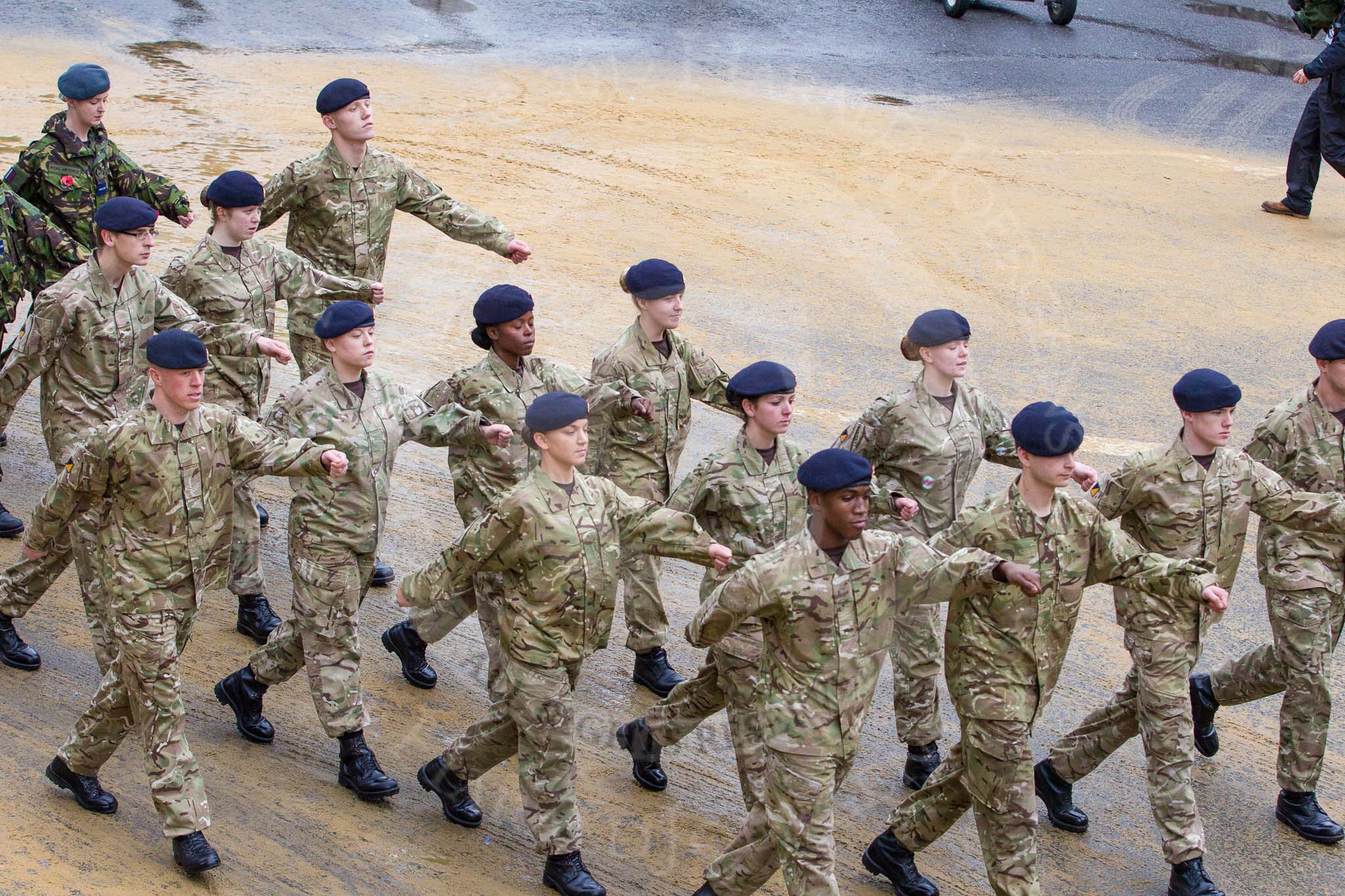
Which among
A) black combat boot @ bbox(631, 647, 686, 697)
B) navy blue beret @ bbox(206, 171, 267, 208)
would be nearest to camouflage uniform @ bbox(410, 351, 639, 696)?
black combat boot @ bbox(631, 647, 686, 697)

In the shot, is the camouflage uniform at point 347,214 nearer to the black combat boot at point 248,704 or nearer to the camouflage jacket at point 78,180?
the camouflage jacket at point 78,180

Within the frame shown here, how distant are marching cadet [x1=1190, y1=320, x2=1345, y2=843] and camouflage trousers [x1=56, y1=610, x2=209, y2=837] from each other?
4.85 metres

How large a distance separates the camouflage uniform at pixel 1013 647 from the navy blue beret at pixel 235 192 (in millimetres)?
4219

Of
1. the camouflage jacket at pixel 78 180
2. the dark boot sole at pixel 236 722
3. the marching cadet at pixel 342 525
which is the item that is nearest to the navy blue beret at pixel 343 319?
the marching cadet at pixel 342 525

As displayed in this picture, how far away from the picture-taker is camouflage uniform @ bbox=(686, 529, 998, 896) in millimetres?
5473

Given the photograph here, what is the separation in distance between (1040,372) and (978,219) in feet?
11.6

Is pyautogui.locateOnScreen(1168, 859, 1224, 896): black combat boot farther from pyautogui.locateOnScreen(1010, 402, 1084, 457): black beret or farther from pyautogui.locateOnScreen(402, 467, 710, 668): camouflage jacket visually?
pyautogui.locateOnScreen(402, 467, 710, 668): camouflage jacket

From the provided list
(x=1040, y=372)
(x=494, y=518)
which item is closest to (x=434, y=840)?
(x=494, y=518)

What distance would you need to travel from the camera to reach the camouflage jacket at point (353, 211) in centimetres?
877

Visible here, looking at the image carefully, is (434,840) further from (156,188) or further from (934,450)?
(156,188)

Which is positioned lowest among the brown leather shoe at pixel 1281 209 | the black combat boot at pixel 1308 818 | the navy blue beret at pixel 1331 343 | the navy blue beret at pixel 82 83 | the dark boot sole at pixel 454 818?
the dark boot sole at pixel 454 818

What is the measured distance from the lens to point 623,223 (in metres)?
13.8

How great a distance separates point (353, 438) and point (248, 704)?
1.35 m

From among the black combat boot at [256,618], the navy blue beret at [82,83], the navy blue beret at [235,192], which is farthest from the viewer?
the navy blue beret at [82,83]
